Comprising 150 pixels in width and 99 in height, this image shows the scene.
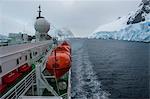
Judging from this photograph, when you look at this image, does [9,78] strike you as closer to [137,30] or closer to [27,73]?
[27,73]

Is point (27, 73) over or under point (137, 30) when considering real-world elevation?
under

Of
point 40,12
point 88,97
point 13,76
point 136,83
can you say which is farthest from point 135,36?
point 13,76

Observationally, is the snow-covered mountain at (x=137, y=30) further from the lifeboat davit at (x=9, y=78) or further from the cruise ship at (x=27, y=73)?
the lifeboat davit at (x=9, y=78)

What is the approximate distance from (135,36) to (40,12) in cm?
7704

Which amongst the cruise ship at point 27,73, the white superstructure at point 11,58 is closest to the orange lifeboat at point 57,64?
the cruise ship at point 27,73

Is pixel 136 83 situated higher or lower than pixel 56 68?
lower

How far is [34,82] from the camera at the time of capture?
9.48m

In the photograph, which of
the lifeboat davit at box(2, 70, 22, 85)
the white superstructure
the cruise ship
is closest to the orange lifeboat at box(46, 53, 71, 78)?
the cruise ship

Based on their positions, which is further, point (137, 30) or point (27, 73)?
point (137, 30)

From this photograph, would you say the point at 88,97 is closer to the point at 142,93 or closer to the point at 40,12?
the point at 142,93

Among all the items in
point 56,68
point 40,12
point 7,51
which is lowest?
point 56,68

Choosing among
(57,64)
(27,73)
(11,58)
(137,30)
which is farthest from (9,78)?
(137,30)

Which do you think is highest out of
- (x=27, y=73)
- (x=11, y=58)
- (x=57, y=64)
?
(x=11, y=58)

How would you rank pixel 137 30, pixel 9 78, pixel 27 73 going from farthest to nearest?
pixel 137 30 → pixel 27 73 → pixel 9 78
